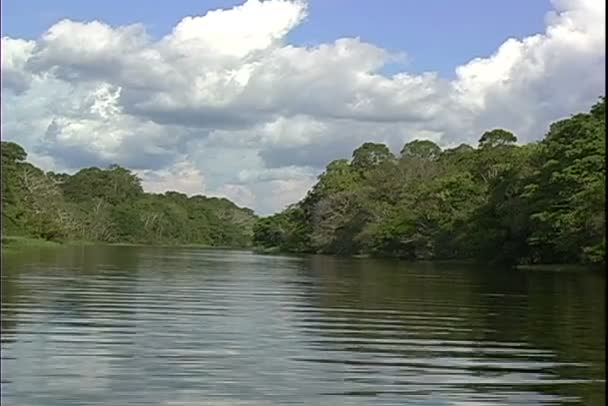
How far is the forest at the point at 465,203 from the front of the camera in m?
52.8

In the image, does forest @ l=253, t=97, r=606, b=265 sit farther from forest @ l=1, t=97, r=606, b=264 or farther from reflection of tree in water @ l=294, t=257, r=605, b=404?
reflection of tree in water @ l=294, t=257, r=605, b=404

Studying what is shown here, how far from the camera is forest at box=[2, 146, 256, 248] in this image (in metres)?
100

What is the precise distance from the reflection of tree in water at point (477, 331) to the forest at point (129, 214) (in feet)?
163

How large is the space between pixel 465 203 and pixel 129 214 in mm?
67954

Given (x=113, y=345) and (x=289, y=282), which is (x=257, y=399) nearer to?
(x=113, y=345)

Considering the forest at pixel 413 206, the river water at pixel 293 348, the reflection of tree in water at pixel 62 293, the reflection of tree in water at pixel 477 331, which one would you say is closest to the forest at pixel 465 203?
the forest at pixel 413 206

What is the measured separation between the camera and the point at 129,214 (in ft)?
446

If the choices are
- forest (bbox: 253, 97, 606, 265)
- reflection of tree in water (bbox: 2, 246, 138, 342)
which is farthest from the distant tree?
reflection of tree in water (bbox: 2, 246, 138, 342)

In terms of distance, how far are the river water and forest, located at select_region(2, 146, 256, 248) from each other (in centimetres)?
5263

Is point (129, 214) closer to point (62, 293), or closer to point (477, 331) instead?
point (62, 293)

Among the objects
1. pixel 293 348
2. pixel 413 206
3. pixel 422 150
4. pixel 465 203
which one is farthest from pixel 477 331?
pixel 422 150

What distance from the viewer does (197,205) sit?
164 m

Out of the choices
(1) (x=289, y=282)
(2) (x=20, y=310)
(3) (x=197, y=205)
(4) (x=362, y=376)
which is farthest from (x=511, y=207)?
(3) (x=197, y=205)

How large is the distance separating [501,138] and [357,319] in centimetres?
6420
